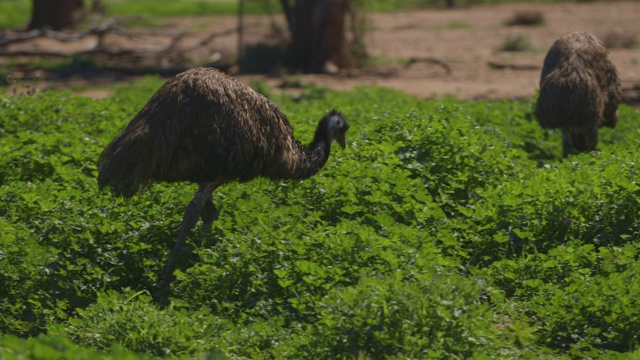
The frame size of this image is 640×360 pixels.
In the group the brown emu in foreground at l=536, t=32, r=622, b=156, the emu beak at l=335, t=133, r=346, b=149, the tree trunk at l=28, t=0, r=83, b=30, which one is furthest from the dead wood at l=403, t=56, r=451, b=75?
→ the emu beak at l=335, t=133, r=346, b=149

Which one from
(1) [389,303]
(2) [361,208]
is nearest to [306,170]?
(2) [361,208]

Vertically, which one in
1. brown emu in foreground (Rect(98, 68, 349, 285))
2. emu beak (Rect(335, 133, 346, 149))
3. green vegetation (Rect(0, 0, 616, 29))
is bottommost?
green vegetation (Rect(0, 0, 616, 29))

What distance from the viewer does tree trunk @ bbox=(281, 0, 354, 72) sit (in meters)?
16.4

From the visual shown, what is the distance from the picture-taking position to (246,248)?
6.72 metres

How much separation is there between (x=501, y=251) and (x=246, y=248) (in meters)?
1.71

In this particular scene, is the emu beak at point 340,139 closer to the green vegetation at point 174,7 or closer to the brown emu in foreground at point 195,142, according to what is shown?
the brown emu in foreground at point 195,142

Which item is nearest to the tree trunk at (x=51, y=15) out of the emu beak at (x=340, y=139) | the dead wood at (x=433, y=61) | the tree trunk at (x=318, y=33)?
the tree trunk at (x=318, y=33)

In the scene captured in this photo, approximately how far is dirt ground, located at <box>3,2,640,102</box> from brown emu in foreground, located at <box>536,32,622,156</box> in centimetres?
340

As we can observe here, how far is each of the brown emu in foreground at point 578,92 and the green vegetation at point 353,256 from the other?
0.67 meters

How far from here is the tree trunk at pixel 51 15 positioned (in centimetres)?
2114

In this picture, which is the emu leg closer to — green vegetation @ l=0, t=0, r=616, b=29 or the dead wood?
the dead wood

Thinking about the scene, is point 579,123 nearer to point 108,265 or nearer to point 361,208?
point 361,208

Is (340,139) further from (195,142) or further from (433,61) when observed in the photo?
(433,61)

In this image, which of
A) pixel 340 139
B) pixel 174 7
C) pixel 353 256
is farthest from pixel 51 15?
pixel 353 256
